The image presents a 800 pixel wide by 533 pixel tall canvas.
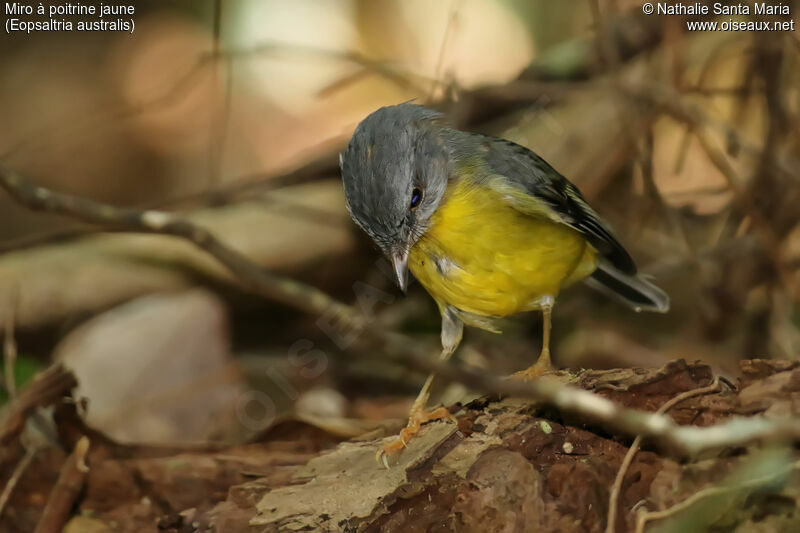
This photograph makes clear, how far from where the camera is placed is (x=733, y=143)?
461 cm

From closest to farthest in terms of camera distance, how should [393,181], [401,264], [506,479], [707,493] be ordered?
1. [707,493]
2. [506,479]
3. [393,181]
4. [401,264]

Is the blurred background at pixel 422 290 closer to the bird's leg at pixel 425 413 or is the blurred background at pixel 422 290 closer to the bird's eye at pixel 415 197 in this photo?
the bird's leg at pixel 425 413

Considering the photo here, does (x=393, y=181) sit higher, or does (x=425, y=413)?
(x=393, y=181)

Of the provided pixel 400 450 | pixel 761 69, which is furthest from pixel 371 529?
pixel 761 69

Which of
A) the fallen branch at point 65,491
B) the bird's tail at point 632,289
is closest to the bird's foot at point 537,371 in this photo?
the bird's tail at point 632,289

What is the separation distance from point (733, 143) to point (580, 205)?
1447mm

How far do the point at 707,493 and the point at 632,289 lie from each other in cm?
217

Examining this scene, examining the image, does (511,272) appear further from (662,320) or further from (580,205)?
(662,320)

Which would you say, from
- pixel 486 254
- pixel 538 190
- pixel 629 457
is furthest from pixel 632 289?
pixel 629 457

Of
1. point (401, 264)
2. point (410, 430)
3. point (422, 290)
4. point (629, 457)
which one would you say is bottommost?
point (422, 290)

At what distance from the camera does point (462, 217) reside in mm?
3352

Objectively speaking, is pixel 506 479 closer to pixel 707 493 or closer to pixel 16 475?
pixel 707 493

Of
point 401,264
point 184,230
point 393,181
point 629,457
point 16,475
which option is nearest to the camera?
point 629,457

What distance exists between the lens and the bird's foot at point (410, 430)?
3201 millimetres
